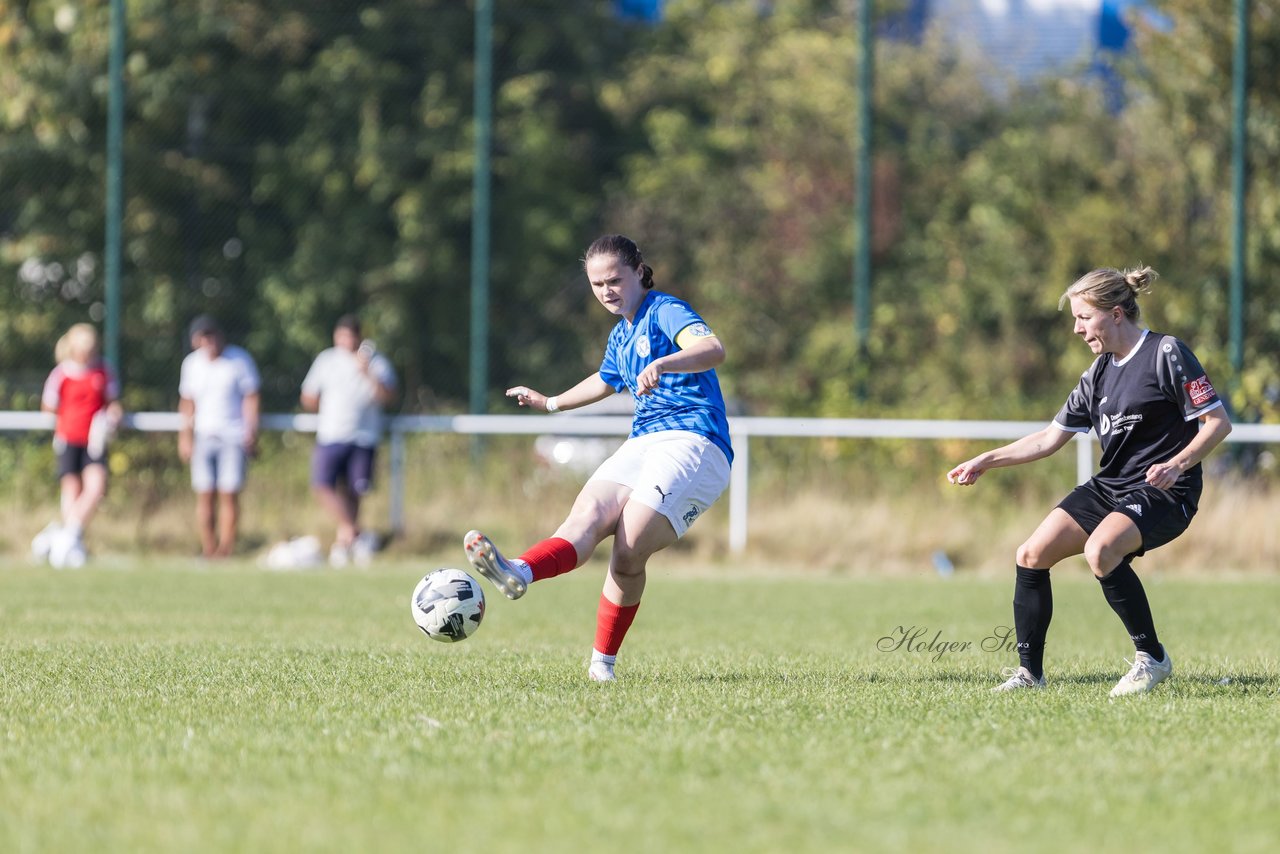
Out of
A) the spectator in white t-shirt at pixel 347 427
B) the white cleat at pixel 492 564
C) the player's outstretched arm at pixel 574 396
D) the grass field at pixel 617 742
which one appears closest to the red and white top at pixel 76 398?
the spectator in white t-shirt at pixel 347 427

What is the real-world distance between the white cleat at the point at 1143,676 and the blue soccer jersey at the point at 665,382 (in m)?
1.80

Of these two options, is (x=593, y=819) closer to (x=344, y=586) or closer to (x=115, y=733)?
(x=115, y=733)

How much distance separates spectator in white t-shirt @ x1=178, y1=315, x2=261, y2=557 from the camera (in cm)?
1584

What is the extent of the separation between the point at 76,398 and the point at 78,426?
0.86 feet

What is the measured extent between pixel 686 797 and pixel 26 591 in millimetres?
8879

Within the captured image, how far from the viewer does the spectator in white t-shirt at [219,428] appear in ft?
52.0

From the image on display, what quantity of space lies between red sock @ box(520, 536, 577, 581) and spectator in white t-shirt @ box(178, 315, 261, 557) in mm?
9395

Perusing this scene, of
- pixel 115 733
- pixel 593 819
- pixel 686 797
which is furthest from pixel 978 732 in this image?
pixel 115 733

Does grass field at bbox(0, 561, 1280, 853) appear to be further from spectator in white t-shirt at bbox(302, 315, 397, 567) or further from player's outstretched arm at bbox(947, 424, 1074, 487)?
spectator in white t-shirt at bbox(302, 315, 397, 567)

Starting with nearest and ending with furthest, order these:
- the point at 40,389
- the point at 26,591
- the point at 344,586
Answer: the point at 26,591 → the point at 344,586 → the point at 40,389

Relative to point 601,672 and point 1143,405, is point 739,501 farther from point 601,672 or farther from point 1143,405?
point 1143,405

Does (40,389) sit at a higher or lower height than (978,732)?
higher

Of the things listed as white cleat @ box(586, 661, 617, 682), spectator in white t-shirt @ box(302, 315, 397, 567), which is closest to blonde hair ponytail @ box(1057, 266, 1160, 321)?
white cleat @ box(586, 661, 617, 682)

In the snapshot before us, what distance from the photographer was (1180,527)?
694 centimetres
